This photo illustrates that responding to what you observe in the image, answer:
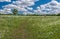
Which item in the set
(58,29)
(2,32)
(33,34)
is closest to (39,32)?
(33,34)

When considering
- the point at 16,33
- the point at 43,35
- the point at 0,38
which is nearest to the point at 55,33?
the point at 43,35

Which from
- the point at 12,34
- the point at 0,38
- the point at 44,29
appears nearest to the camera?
the point at 0,38

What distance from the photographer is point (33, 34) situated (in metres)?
42.8

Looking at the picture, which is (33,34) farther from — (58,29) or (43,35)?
(58,29)

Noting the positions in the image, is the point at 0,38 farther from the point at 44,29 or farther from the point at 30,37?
the point at 44,29

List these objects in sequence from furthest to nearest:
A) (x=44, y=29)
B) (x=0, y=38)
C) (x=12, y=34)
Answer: (x=44, y=29)
(x=12, y=34)
(x=0, y=38)

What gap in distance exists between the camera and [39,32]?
44000 millimetres

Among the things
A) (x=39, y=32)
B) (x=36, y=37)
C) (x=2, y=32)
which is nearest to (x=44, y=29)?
(x=39, y=32)

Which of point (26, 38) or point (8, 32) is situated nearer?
point (26, 38)

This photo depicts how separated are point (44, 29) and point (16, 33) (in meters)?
6.50

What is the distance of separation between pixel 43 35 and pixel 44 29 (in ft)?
16.8

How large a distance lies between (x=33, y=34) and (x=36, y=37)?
248cm

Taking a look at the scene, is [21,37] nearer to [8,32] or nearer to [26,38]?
[26,38]

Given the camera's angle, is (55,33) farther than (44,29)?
No
